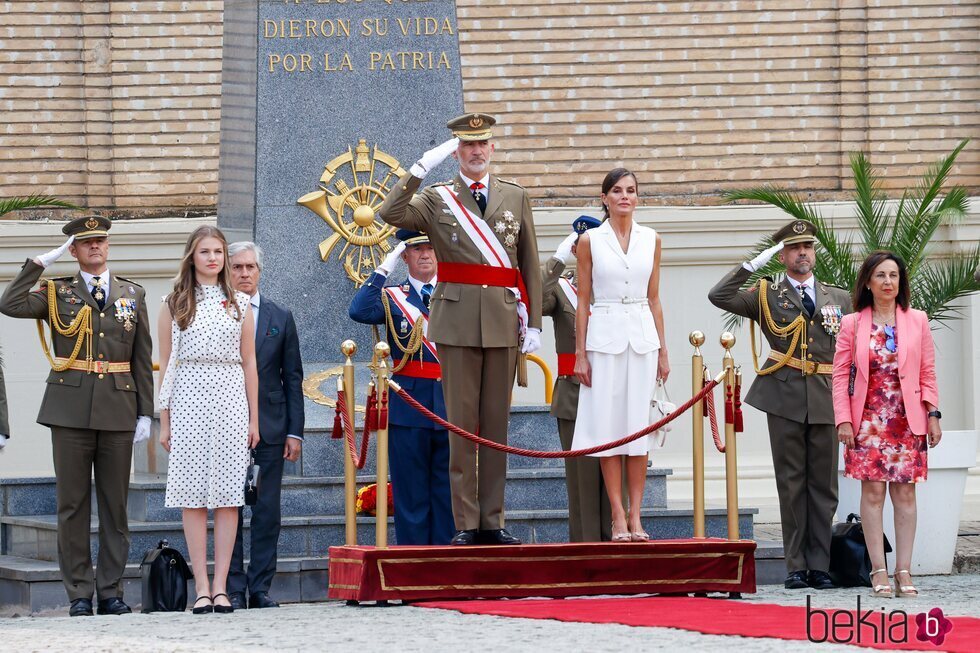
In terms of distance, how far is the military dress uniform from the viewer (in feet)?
30.7

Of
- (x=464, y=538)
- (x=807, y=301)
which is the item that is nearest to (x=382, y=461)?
(x=464, y=538)

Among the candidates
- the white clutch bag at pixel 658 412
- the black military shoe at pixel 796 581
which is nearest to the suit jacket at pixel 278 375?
the white clutch bag at pixel 658 412

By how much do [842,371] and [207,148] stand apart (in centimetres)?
757

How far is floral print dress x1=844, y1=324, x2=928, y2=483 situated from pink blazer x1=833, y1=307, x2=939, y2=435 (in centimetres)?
4

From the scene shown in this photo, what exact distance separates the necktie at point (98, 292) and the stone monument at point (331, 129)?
179cm

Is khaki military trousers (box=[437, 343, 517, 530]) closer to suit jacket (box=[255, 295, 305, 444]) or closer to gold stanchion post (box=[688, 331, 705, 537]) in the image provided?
gold stanchion post (box=[688, 331, 705, 537])

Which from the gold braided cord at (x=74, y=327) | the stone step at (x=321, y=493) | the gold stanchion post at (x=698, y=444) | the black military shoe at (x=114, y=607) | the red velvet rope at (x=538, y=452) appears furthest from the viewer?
the stone step at (x=321, y=493)

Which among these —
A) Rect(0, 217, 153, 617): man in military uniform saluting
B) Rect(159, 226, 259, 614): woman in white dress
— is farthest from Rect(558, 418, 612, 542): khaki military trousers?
Rect(0, 217, 153, 617): man in military uniform saluting

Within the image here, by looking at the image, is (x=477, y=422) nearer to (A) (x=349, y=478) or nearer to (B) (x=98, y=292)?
(A) (x=349, y=478)

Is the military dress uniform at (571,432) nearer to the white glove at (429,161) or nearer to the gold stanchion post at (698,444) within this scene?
the gold stanchion post at (698,444)

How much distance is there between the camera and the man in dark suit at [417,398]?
9266 mm

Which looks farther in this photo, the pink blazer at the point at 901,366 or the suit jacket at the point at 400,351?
the suit jacket at the point at 400,351

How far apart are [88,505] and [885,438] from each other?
11.8 ft

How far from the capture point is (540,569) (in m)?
8.12
